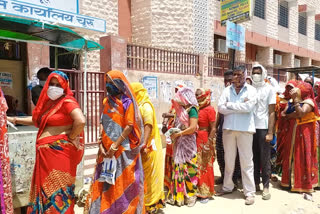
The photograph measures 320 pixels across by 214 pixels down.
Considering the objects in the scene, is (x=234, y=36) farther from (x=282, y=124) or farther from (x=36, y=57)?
(x=36, y=57)

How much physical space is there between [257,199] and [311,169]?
1093 mm

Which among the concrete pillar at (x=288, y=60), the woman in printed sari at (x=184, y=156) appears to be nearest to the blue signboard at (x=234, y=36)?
the woman in printed sari at (x=184, y=156)

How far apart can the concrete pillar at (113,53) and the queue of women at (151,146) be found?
3.51 meters

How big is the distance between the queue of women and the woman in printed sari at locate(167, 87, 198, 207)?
1 centimetres

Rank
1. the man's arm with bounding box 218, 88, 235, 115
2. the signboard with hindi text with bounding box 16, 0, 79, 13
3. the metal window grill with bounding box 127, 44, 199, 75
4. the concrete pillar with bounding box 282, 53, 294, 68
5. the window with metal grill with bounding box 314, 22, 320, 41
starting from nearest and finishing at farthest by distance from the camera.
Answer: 1. the man's arm with bounding box 218, 88, 235, 115
2. the signboard with hindi text with bounding box 16, 0, 79, 13
3. the metal window grill with bounding box 127, 44, 199, 75
4. the concrete pillar with bounding box 282, 53, 294, 68
5. the window with metal grill with bounding box 314, 22, 320, 41

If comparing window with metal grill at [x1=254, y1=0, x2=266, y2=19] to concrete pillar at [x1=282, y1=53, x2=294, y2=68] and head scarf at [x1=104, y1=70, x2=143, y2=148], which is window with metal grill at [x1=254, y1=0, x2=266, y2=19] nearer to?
concrete pillar at [x1=282, y1=53, x2=294, y2=68]

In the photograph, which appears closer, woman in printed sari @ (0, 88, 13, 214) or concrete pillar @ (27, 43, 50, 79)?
woman in printed sari @ (0, 88, 13, 214)

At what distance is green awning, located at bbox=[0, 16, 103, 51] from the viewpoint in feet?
11.9

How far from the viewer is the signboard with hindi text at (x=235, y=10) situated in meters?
8.96

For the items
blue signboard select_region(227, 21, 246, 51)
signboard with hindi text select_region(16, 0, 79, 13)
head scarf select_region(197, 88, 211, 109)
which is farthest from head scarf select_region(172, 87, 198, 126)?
blue signboard select_region(227, 21, 246, 51)

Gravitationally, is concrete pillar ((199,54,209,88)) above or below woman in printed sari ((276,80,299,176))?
above

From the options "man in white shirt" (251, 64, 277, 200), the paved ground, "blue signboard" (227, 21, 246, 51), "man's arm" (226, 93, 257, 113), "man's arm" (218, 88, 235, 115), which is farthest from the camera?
"blue signboard" (227, 21, 246, 51)

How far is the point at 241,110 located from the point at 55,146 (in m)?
2.44

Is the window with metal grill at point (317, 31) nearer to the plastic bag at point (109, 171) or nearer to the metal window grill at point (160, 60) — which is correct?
the metal window grill at point (160, 60)
